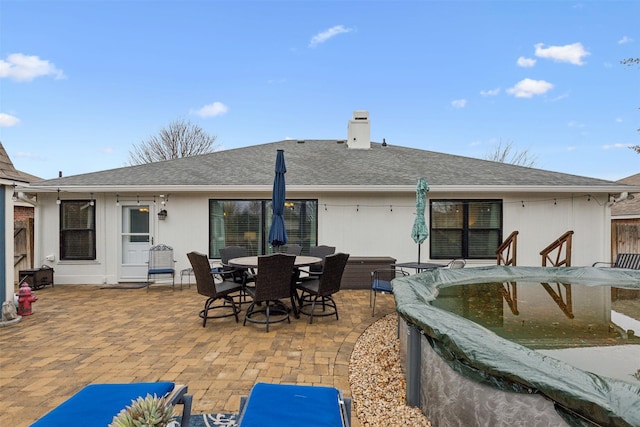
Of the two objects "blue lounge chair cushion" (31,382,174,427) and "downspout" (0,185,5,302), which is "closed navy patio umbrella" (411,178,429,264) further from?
"downspout" (0,185,5,302)

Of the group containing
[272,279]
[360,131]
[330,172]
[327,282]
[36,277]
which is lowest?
[36,277]

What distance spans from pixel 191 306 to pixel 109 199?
4207mm

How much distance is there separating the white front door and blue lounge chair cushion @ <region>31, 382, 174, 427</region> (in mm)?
7026

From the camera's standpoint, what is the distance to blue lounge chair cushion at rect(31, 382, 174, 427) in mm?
1779

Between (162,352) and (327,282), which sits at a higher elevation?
(327,282)

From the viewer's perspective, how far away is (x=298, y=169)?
934 centimetres

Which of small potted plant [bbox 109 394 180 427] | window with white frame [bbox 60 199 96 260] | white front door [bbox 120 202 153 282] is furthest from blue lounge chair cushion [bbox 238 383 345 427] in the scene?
window with white frame [bbox 60 199 96 260]

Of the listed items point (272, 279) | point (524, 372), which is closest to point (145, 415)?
point (524, 372)

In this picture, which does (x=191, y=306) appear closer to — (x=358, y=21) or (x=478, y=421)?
(x=478, y=421)

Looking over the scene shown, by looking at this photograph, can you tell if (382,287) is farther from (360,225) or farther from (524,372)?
(524,372)

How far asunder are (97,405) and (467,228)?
27.1ft

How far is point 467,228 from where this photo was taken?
27.6 feet

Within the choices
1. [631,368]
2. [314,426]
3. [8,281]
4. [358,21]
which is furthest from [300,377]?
[358,21]

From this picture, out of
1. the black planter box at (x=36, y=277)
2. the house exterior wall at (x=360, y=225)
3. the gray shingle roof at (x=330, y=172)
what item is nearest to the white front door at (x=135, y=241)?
the house exterior wall at (x=360, y=225)
